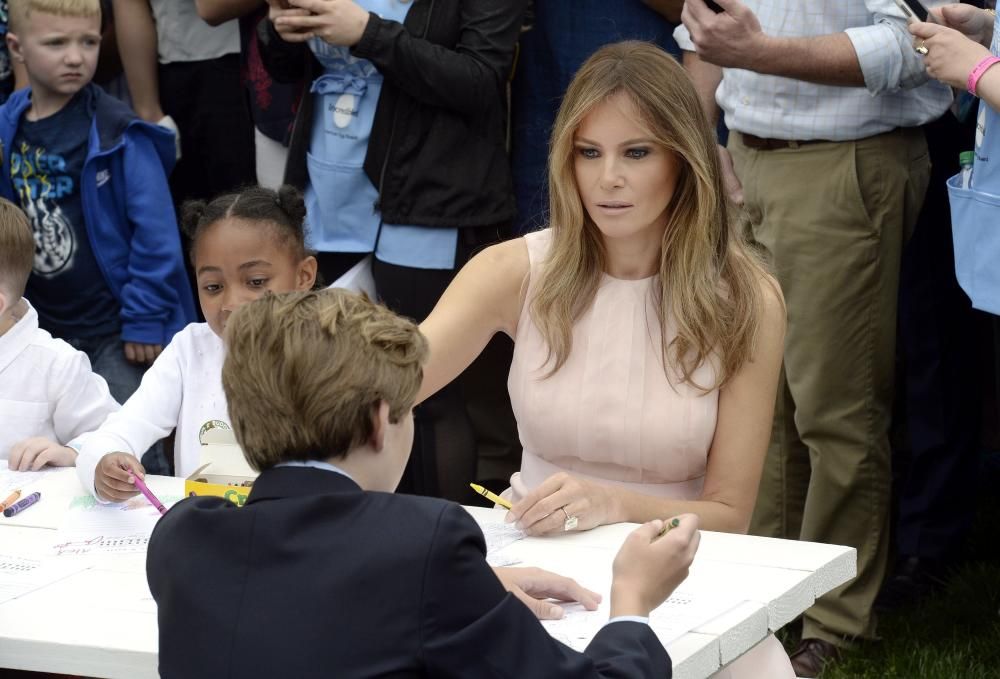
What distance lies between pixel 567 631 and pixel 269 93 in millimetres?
2842

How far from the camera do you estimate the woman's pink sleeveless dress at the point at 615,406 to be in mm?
2924

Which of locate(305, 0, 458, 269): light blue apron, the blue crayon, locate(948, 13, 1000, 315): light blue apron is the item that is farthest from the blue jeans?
locate(948, 13, 1000, 315): light blue apron

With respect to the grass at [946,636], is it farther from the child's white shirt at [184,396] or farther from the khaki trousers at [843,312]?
the child's white shirt at [184,396]

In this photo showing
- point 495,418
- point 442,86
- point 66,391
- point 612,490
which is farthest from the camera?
point 495,418

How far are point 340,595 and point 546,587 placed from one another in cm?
57

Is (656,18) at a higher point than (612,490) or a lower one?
higher

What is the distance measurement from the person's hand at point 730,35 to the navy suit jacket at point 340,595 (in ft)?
7.00

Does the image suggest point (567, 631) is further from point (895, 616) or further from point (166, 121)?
point (166, 121)

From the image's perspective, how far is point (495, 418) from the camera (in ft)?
15.1

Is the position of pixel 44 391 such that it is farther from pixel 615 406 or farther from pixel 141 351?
pixel 615 406

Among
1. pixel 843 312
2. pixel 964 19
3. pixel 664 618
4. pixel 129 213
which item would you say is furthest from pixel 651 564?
pixel 129 213

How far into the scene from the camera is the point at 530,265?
3.15 m

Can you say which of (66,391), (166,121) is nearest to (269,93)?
(166,121)

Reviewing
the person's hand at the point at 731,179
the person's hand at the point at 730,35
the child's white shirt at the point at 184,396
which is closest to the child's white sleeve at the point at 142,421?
the child's white shirt at the point at 184,396
